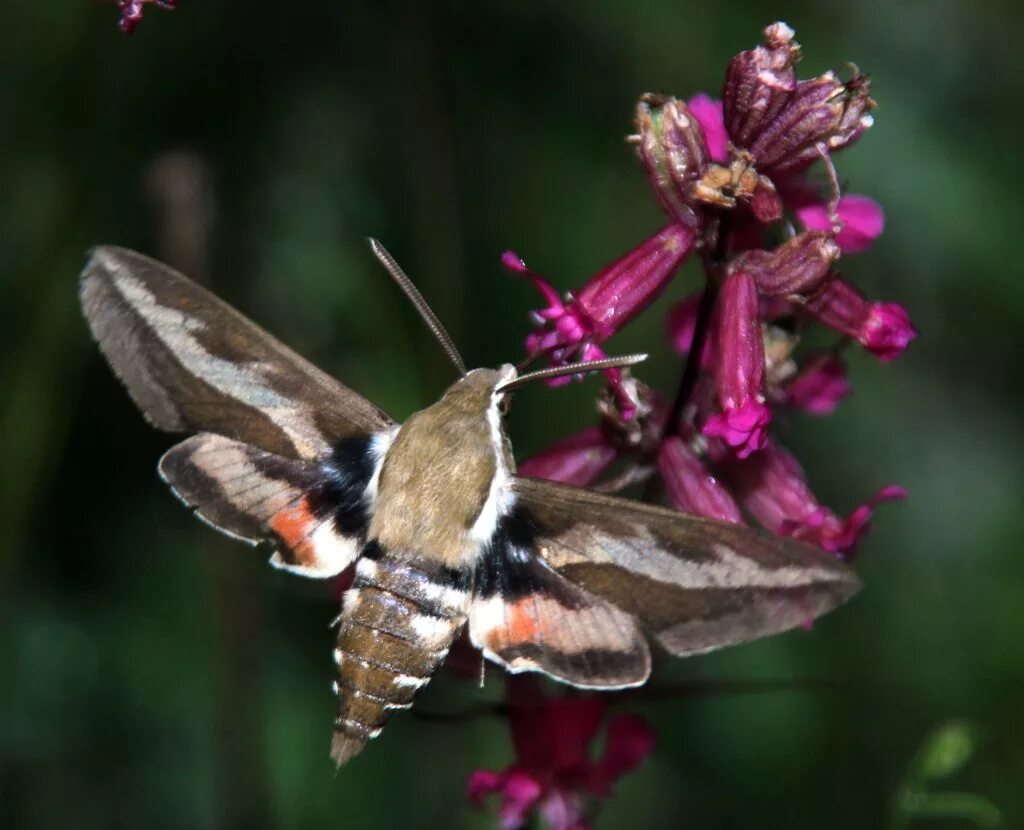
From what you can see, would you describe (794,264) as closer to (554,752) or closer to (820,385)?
(820,385)

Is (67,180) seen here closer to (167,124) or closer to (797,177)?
(167,124)

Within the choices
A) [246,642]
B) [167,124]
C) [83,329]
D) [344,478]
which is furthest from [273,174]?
[344,478]

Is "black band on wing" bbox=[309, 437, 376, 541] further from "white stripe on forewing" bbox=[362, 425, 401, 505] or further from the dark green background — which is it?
the dark green background

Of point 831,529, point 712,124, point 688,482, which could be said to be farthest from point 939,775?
point 712,124

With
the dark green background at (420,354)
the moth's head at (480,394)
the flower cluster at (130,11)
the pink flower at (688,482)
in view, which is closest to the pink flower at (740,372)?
the pink flower at (688,482)

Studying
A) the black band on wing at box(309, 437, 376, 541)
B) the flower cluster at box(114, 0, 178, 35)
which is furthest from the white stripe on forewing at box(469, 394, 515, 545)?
the flower cluster at box(114, 0, 178, 35)

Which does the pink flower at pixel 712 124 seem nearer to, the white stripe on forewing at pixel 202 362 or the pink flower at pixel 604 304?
the pink flower at pixel 604 304
